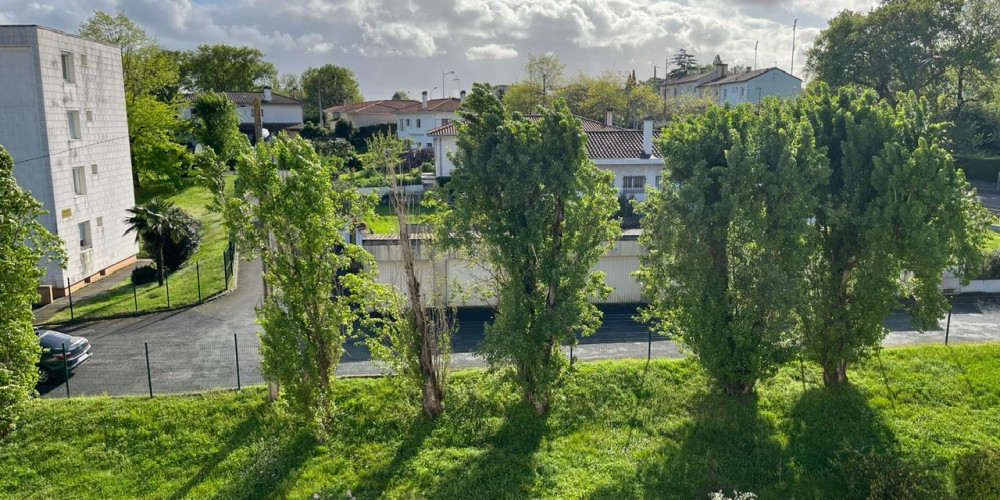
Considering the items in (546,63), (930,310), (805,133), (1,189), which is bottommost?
(930,310)

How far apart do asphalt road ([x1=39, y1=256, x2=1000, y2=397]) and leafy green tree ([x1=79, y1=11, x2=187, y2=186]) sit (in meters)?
18.7

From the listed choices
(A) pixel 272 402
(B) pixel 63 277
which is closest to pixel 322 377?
(A) pixel 272 402

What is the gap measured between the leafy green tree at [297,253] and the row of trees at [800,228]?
6.70 m

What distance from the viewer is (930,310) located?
1443 cm

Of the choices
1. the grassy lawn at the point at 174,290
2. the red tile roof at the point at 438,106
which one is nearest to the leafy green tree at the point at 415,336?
the grassy lawn at the point at 174,290

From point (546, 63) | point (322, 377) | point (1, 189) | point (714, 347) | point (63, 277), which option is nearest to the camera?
point (1, 189)

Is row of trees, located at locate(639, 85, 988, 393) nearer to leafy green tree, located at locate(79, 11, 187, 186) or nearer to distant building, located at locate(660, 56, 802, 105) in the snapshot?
leafy green tree, located at locate(79, 11, 187, 186)

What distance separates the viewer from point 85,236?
90.6ft

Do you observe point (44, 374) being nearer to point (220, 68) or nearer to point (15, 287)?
point (15, 287)

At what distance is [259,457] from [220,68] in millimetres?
74844

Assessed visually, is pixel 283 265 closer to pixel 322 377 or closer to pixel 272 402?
pixel 322 377

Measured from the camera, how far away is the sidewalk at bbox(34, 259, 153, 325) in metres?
23.4

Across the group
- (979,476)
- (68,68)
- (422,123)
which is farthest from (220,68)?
(979,476)

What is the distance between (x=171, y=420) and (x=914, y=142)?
56.5 feet
